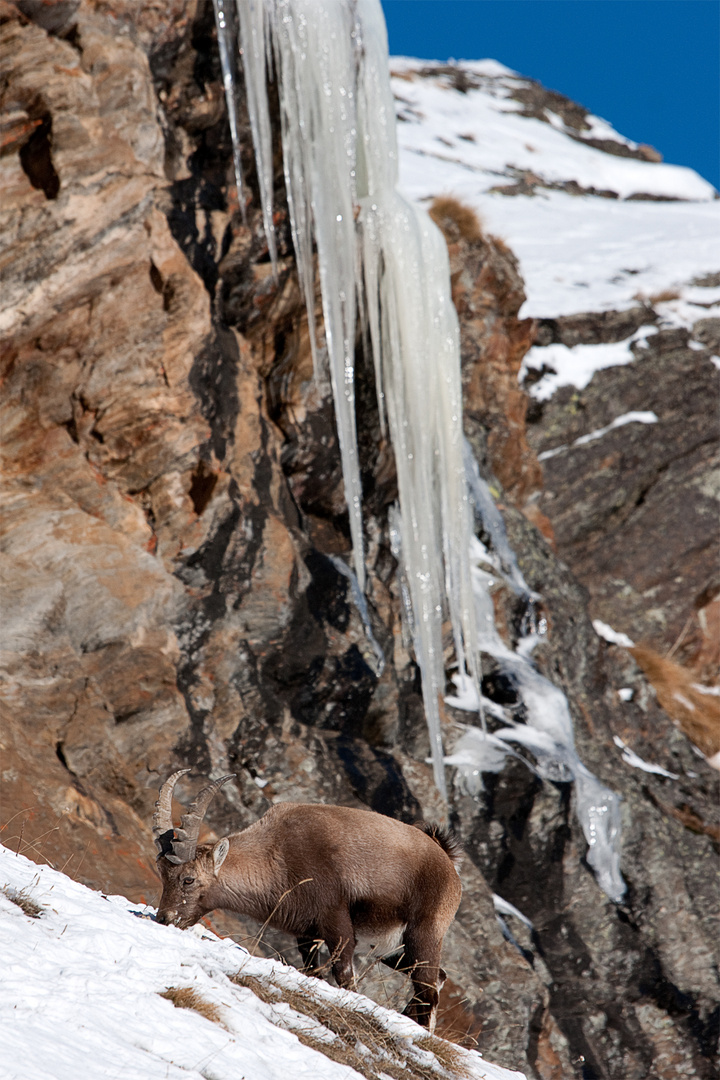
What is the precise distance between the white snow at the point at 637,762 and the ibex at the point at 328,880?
27.0 ft

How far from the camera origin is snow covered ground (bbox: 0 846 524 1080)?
8.95ft

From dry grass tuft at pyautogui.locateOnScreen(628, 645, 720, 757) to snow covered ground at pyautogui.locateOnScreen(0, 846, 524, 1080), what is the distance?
11.4 meters

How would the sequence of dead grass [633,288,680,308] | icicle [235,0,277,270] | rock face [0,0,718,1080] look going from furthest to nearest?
1. dead grass [633,288,680,308]
2. icicle [235,0,277,270]
3. rock face [0,0,718,1080]

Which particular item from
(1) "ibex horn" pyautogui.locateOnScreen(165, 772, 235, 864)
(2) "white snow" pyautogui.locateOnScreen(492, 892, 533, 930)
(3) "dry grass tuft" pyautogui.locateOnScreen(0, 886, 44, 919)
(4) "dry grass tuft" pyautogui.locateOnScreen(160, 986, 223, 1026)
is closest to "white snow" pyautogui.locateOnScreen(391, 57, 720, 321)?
(2) "white snow" pyautogui.locateOnScreen(492, 892, 533, 930)

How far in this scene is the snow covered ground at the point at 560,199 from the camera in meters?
20.1

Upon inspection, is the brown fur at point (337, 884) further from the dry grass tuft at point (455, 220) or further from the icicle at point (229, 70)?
the dry grass tuft at point (455, 220)

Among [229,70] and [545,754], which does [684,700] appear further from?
[229,70]

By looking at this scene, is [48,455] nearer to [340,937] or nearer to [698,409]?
[340,937]

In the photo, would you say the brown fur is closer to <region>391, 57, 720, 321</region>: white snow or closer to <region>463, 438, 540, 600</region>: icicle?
<region>463, 438, 540, 600</region>: icicle

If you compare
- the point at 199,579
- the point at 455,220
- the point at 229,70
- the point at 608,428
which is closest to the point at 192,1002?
the point at 199,579

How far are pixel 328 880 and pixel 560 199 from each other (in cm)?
2860

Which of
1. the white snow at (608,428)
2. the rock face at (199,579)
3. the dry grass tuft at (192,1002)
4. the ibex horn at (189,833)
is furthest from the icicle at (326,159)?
the white snow at (608,428)

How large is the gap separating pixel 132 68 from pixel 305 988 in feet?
26.5

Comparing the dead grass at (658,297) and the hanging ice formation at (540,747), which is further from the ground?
the dead grass at (658,297)
